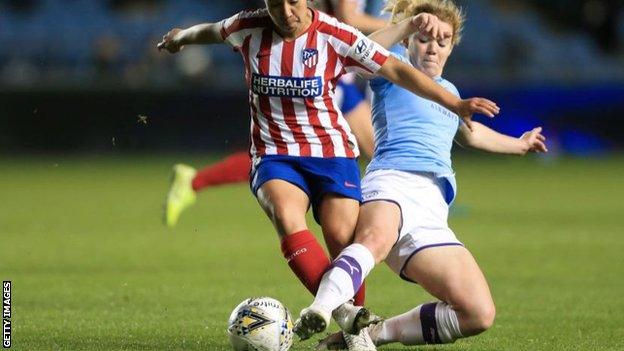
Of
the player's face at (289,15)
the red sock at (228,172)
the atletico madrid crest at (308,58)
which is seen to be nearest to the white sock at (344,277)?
the atletico madrid crest at (308,58)

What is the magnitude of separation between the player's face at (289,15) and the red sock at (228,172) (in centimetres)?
497

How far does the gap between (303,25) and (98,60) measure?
17788 millimetres

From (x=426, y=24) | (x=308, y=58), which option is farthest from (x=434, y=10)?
(x=308, y=58)

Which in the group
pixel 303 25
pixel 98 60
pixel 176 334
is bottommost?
pixel 176 334

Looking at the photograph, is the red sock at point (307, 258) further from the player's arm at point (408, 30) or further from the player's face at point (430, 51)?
the player's face at point (430, 51)

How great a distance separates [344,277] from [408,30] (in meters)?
1.27

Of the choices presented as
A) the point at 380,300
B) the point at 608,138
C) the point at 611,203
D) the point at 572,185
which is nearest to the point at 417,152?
the point at 380,300

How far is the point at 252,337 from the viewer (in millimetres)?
5445

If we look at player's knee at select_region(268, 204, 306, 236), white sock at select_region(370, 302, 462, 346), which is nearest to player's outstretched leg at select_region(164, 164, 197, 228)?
white sock at select_region(370, 302, 462, 346)

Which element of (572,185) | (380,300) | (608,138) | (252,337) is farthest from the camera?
(608,138)

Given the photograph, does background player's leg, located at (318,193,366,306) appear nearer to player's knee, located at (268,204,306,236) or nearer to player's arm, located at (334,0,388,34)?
player's knee, located at (268,204,306,236)

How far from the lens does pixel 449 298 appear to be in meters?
5.79

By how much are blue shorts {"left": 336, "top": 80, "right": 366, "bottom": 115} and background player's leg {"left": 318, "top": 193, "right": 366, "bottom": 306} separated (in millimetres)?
3750

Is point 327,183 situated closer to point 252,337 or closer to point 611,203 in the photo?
point 252,337
